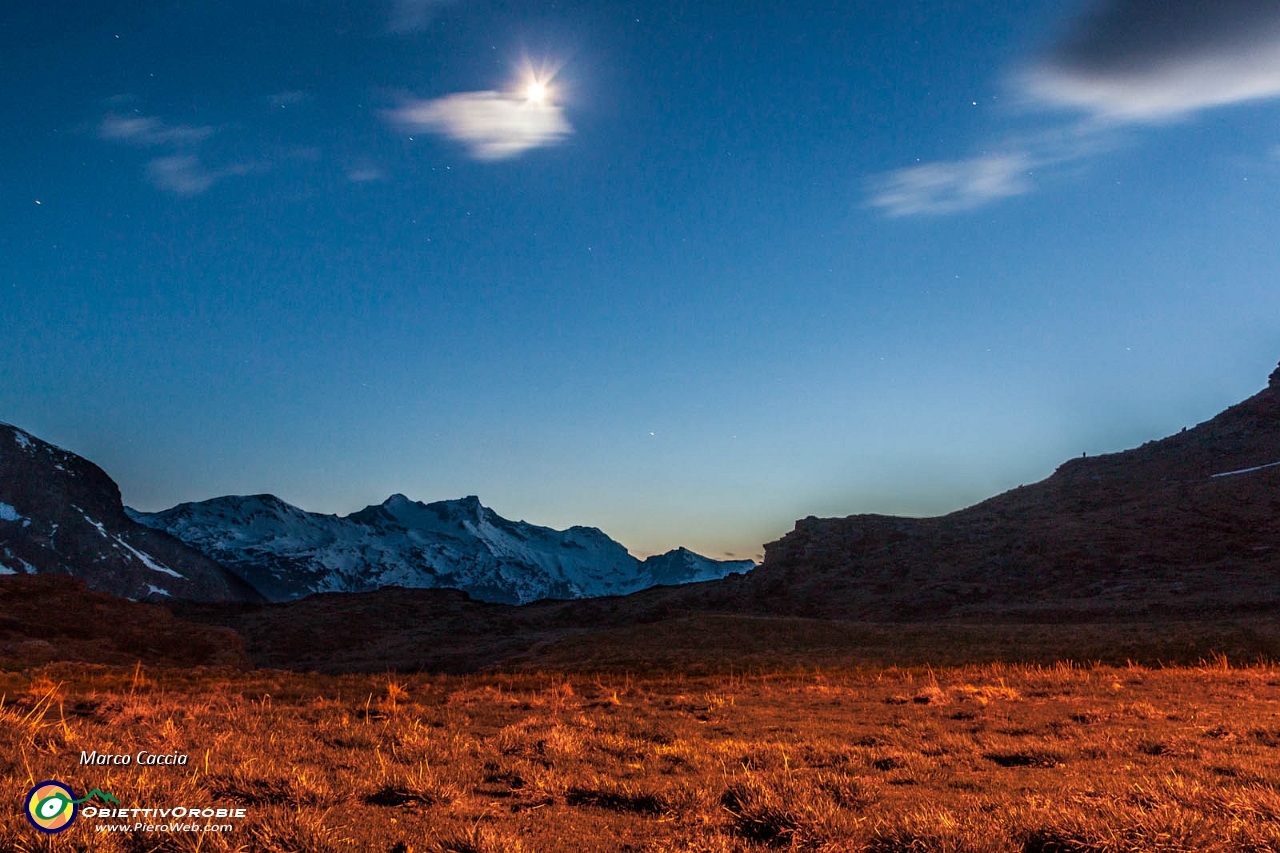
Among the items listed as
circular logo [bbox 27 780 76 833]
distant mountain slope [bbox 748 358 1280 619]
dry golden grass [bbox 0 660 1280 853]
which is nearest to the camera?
circular logo [bbox 27 780 76 833]

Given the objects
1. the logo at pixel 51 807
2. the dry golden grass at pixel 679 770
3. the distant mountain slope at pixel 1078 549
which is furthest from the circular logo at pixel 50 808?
the distant mountain slope at pixel 1078 549

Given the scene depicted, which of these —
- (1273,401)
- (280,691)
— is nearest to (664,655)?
(280,691)

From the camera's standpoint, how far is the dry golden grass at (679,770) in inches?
258

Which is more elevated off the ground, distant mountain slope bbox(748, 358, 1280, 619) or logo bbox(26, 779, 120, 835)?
logo bbox(26, 779, 120, 835)

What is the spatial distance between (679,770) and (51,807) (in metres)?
6.56

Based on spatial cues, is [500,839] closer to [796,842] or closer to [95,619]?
[796,842]

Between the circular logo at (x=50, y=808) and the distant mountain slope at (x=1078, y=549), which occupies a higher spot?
the circular logo at (x=50, y=808)

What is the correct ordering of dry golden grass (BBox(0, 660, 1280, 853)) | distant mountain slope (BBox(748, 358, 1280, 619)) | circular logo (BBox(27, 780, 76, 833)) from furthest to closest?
distant mountain slope (BBox(748, 358, 1280, 619))
dry golden grass (BBox(0, 660, 1280, 853))
circular logo (BBox(27, 780, 76, 833))

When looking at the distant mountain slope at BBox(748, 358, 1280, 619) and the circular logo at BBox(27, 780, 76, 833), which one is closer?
the circular logo at BBox(27, 780, 76, 833)

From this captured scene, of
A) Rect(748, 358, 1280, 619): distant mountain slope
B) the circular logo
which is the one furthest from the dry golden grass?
Rect(748, 358, 1280, 619): distant mountain slope

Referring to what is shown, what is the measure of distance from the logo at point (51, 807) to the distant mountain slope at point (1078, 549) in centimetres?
6127

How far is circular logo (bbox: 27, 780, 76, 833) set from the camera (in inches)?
251

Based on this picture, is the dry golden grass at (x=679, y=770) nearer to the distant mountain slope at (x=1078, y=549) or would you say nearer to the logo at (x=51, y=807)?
the logo at (x=51, y=807)

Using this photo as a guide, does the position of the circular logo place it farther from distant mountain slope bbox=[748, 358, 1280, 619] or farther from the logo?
distant mountain slope bbox=[748, 358, 1280, 619]
